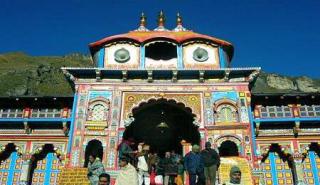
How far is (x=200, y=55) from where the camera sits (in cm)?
2012

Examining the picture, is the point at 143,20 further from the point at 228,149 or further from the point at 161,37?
the point at 228,149

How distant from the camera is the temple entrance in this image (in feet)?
64.3

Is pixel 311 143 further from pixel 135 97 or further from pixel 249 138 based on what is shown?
pixel 135 97

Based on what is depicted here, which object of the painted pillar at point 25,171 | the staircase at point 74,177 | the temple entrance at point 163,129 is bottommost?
the staircase at point 74,177

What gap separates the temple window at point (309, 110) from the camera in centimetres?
1962

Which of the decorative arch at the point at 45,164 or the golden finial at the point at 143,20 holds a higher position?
the golden finial at the point at 143,20

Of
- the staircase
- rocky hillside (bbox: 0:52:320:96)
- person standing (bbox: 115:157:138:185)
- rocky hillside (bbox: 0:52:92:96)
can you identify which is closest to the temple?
the staircase

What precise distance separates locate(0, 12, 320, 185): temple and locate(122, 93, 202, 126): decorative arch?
5 centimetres

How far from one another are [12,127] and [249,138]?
39.0 feet

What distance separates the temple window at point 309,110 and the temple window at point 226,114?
3875 mm

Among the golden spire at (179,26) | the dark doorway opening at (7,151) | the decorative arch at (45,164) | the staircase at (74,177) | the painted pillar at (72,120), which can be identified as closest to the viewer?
the staircase at (74,177)

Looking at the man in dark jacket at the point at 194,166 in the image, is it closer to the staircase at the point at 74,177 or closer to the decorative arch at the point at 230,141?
the staircase at the point at 74,177

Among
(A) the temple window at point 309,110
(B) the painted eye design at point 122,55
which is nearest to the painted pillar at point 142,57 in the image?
(B) the painted eye design at point 122,55

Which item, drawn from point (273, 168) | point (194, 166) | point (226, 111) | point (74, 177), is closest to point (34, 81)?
point (226, 111)
